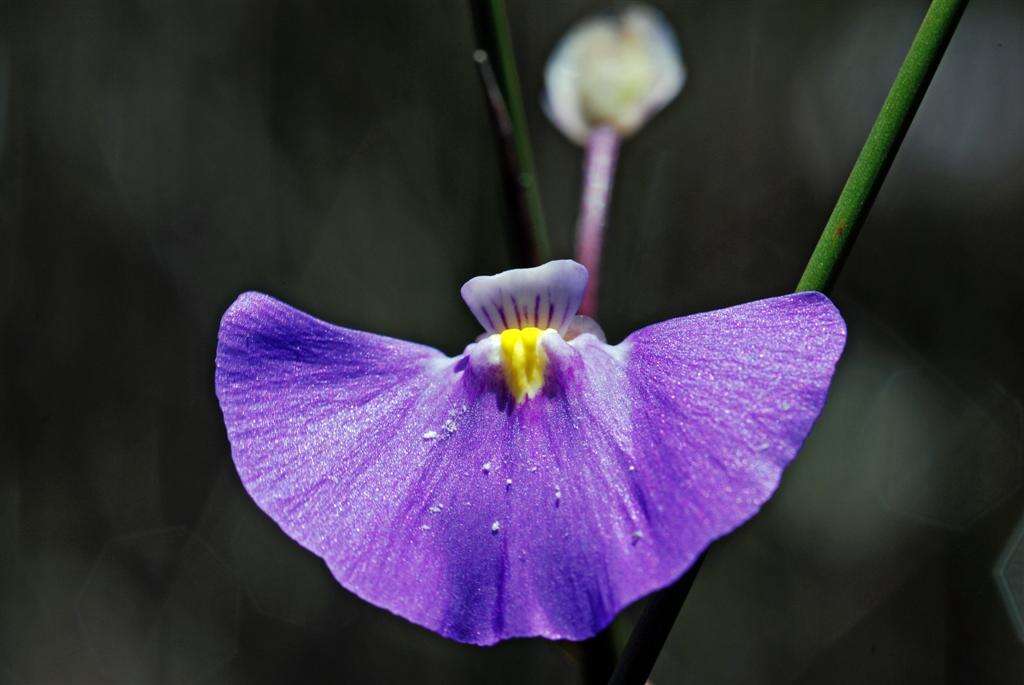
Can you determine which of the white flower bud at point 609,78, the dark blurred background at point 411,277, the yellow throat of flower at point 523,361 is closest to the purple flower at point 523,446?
the yellow throat of flower at point 523,361

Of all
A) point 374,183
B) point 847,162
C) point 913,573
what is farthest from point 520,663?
point 847,162

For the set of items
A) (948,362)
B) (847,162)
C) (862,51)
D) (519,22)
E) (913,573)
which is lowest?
(913,573)

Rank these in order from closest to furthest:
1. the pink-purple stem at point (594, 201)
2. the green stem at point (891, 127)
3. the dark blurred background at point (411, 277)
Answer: the green stem at point (891, 127), the pink-purple stem at point (594, 201), the dark blurred background at point (411, 277)

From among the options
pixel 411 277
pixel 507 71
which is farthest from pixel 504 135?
pixel 411 277

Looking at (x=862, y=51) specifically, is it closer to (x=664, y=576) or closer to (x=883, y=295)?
(x=883, y=295)

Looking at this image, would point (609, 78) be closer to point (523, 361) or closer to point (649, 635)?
point (523, 361)

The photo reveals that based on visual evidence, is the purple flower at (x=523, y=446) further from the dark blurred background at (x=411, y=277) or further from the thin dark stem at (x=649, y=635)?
the dark blurred background at (x=411, y=277)
